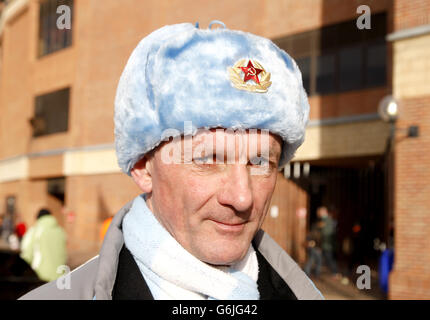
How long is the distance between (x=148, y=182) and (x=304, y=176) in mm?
10152

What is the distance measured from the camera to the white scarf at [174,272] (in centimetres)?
146

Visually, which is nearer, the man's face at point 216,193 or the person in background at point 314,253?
the man's face at point 216,193

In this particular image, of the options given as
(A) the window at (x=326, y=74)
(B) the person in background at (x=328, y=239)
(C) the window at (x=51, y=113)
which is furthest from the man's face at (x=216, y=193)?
(C) the window at (x=51, y=113)

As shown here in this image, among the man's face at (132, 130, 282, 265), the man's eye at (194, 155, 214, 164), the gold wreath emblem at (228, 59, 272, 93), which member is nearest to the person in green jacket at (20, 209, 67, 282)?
the man's face at (132, 130, 282, 265)

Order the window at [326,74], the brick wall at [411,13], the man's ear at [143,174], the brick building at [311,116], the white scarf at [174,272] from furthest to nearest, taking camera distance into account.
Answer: the window at [326,74]
the brick building at [311,116]
the brick wall at [411,13]
the man's ear at [143,174]
the white scarf at [174,272]

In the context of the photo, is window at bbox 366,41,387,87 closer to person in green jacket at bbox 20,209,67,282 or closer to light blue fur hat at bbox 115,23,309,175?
person in green jacket at bbox 20,209,67,282

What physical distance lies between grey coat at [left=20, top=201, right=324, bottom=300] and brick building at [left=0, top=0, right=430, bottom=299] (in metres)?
1.31

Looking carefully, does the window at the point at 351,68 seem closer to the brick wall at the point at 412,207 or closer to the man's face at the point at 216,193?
the brick wall at the point at 412,207

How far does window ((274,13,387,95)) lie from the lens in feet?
36.3

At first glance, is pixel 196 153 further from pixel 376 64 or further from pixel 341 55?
pixel 341 55

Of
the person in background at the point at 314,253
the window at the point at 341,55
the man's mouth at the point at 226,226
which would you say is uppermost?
the window at the point at 341,55

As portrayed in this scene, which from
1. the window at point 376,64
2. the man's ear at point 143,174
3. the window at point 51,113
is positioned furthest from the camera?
the window at point 51,113

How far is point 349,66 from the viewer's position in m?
11.6

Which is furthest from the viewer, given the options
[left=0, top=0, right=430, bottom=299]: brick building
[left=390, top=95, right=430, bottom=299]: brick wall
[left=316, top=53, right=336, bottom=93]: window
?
[left=316, top=53, right=336, bottom=93]: window
